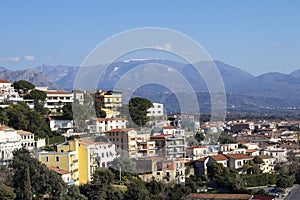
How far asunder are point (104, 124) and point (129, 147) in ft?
3.07

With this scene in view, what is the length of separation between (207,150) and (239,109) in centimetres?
3802

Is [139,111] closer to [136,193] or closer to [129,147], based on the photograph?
[129,147]

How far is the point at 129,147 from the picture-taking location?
1254 centimetres

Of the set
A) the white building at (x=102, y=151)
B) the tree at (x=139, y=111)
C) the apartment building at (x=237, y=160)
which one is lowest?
the apartment building at (x=237, y=160)

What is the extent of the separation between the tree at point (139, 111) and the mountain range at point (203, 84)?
281 millimetres

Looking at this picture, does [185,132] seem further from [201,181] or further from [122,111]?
[201,181]

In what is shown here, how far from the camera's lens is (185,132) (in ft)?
48.6

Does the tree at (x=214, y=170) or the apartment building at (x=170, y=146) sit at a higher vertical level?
the apartment building at (x=170, y=146)

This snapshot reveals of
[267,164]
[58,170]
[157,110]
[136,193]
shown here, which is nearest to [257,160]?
[267,164]

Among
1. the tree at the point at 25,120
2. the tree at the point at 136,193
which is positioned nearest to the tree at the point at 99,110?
the tree at the point at 25,120

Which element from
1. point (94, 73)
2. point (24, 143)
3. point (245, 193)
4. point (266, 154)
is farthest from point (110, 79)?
point (266, 154)

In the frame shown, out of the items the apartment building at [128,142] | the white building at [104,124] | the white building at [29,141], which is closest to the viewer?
the white building at [29,141]

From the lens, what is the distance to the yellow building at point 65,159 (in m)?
9.85

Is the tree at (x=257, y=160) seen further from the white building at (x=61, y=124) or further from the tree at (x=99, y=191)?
the tree at (x=99, y=191)
